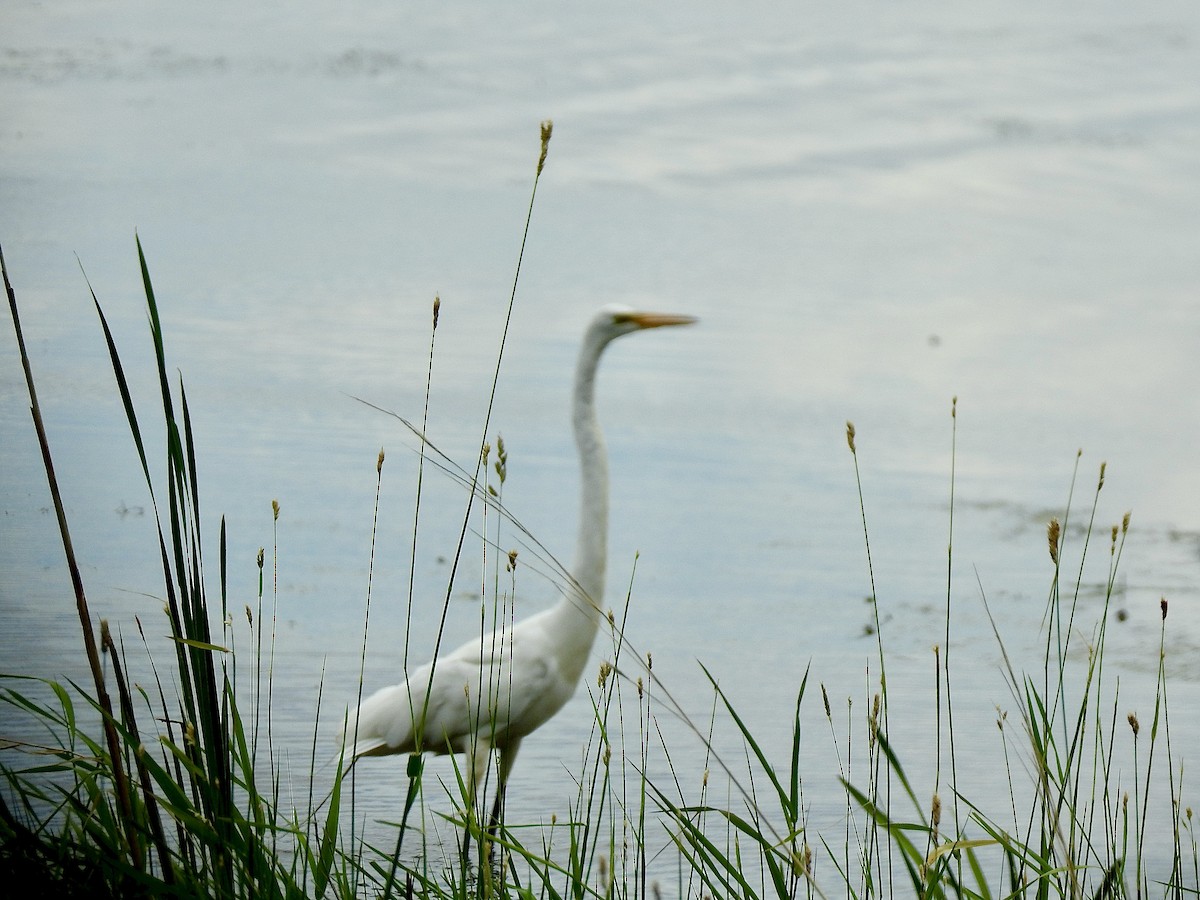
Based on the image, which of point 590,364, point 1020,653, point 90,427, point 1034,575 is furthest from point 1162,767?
point 90,427

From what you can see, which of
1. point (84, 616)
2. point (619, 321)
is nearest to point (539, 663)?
point (619, 321)

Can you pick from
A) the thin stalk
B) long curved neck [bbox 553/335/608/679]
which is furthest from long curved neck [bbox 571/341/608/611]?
the thin stalk

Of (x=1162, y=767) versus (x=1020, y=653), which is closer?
(x=1162, y=767)

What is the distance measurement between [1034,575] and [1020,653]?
517 millimetres

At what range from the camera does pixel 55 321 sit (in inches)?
219

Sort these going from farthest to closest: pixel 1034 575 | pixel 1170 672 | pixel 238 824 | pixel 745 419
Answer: pixel 745 419
pixel 1034 575
pixel 1170 672
pixel 238 824

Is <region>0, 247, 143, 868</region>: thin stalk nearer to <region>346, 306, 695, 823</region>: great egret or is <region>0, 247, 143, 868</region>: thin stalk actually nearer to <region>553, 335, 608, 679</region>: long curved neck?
<region>346, 306, 695, 823</region>: great egret

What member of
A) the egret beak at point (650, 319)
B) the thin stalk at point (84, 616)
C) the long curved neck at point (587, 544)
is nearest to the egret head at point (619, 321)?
the egret beak at point (650, 319)

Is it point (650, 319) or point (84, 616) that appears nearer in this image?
point (84, 616)

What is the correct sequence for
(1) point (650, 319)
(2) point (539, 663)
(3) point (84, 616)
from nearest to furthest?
1. (3) point (84, 616)
2. (2) point (539, 663)
3. (1) point (650, 319)

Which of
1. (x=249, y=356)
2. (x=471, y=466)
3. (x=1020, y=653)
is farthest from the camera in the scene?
(x=249, y=356)

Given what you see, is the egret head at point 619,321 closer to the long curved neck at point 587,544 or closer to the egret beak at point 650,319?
the egret beak at point 650,319

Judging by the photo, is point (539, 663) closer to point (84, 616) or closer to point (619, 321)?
point (619, 321)

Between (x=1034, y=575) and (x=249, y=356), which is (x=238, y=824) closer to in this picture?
(x=1034, y=575)
